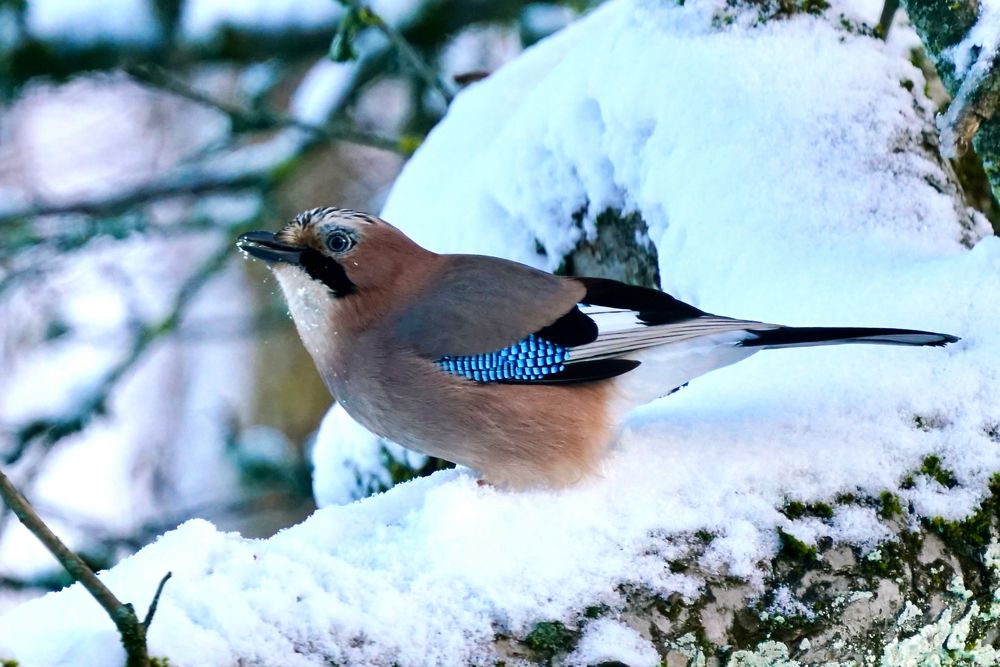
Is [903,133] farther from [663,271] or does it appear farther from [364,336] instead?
[364,336]

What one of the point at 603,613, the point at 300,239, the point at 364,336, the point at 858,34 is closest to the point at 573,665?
the point at 603,613

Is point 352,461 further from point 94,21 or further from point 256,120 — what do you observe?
point 94,21

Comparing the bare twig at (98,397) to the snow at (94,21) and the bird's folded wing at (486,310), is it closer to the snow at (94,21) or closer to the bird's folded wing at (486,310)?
the snow at (94,21)

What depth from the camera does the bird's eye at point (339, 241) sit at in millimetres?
3193

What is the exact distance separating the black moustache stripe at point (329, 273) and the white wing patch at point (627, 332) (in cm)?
68

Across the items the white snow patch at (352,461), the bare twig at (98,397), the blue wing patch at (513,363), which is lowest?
the bare twig at (98,397)

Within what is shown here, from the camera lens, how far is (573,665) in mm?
2037

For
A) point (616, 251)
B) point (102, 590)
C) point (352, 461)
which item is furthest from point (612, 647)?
point (352, 461)

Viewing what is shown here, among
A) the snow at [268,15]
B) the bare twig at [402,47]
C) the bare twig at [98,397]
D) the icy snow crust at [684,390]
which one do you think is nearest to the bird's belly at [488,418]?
the icy snow crust at [684,390]

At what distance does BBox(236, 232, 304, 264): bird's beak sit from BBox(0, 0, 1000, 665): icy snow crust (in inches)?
31.8

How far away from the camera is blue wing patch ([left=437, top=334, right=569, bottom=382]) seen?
2930mm

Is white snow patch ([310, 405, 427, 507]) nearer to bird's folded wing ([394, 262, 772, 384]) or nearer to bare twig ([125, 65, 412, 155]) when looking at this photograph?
bird's folded wing ([394, 262, 772, 384])

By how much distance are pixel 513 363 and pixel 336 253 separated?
0.65 meters

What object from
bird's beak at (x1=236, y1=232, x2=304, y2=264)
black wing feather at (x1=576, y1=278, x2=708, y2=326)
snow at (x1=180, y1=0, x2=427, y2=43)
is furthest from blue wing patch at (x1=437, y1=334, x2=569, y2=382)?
snow at (x1=180, y1=0, x2=427, y2=43)
